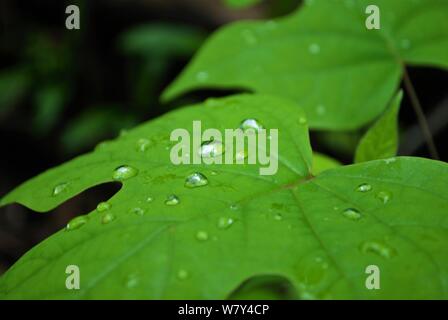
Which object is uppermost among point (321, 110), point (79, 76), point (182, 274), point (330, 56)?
point (79, 76)

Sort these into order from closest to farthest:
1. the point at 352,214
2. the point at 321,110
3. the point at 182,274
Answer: the point at 182,274
the point at 352,214
the point at 321,110

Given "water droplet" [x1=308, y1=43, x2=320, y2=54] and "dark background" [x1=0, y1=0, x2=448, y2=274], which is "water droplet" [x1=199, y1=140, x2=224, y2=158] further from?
"dark background" [x1=0, y1=0, x2=448, y2=274]

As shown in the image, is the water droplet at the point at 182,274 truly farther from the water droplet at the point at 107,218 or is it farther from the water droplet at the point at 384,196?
the water droplet at the point at 384,196

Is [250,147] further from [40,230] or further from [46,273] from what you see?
[40,230]

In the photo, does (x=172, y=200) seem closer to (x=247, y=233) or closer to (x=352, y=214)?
(x=247, y=233)

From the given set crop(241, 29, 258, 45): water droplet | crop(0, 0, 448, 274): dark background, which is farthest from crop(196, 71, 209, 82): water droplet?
crop(0, 0, 448, 274): dark background

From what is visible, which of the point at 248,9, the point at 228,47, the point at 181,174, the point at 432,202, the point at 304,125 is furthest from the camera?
the point at 248,9

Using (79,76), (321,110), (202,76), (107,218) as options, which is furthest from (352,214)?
(79,76)

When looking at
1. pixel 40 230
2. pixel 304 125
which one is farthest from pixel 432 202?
pixel 40 230
